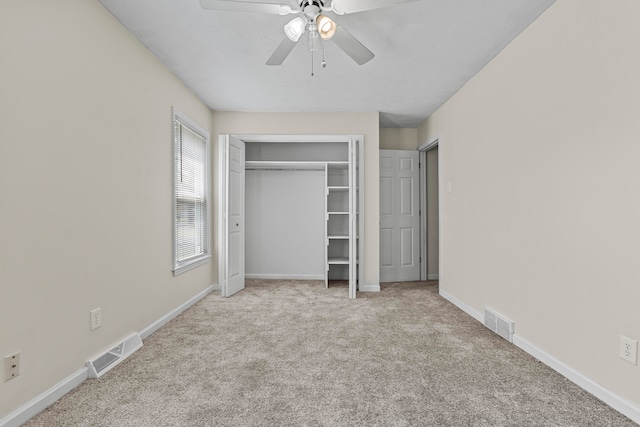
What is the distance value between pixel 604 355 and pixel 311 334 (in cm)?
198

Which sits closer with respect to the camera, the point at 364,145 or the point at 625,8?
the point at 625,8

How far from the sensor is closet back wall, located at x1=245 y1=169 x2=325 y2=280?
17.5ft

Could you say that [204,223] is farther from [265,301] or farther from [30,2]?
[30,2]

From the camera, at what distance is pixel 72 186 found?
200 centimetres

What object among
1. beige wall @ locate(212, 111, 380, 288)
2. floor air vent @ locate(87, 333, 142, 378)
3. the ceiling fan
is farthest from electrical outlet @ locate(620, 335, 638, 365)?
floor air vent @ locate(87, 333, 142, 378)

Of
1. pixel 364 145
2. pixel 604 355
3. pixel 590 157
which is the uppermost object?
pixel 364 145

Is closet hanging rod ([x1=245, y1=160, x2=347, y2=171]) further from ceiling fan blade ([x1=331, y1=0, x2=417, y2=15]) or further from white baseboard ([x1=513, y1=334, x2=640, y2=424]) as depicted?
white baseboard ([x1=513, y1=334, x2=640, y2=424])

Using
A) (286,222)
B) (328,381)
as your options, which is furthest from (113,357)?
(286,222)

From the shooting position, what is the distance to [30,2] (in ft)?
5.64

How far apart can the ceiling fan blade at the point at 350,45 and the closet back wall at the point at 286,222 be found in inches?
120

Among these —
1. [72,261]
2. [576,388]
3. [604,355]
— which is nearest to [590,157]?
[604,355]

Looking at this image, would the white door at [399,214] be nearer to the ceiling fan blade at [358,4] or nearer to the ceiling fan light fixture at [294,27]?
the ceiling fan light fixture at [294,27]

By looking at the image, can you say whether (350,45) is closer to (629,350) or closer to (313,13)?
(313,13)

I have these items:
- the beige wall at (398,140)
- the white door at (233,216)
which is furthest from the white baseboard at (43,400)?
the beige wall at (398,140)
